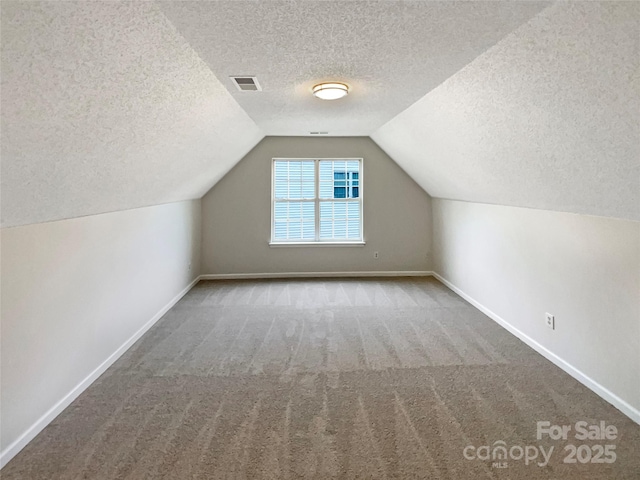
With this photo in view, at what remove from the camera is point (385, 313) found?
13.4ft

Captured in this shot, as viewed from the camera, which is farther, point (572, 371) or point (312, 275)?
point (312, 275)

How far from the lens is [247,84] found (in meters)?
2.69

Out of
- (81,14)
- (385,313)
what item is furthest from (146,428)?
(385,313)

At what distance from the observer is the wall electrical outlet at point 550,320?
2.84 metres

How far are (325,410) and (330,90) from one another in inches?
91.9

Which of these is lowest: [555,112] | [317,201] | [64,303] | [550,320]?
[550,320]

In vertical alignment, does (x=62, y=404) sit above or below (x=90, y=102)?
below

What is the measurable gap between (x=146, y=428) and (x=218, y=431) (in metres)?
0.44

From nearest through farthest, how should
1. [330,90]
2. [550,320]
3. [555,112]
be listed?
[555,112], [330,90], [550,320]

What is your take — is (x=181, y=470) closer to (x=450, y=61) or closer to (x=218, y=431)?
(x=218, y=431)

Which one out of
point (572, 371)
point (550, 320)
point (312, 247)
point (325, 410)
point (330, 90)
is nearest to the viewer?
point (325, 410)

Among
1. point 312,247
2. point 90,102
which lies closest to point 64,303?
point 90,102

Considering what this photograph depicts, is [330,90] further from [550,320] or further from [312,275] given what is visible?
[312,275]

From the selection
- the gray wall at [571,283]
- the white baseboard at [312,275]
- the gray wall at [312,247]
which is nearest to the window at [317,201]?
the gray wall at [312,247]
